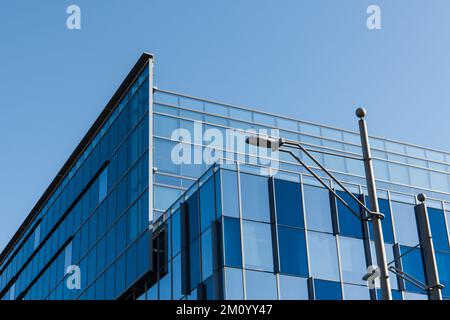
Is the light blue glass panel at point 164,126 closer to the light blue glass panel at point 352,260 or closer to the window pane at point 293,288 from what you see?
the light blue glass panel at point 352,260

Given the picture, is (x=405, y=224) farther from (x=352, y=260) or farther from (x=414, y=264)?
(x=352, y=260)

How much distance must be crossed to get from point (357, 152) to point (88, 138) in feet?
43.6

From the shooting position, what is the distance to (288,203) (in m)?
30.0

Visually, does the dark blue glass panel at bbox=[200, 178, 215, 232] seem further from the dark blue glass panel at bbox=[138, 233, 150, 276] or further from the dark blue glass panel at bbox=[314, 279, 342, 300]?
the dark blue glass panel at bbox=[138, 233, 150, 276]

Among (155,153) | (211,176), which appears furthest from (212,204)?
(155,153)

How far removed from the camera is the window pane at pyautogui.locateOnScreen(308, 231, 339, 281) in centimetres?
2945

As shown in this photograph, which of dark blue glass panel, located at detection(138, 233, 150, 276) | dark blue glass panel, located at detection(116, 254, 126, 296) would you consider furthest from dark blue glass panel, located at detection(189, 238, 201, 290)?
dark blue glass panel, located at detection(116, 254, 126, 296)

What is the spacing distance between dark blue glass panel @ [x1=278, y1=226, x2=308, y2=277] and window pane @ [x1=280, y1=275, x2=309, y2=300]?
7.9 inches

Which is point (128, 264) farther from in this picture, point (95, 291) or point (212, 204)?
point (212, 204)

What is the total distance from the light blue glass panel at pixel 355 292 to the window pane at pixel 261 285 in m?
2.95

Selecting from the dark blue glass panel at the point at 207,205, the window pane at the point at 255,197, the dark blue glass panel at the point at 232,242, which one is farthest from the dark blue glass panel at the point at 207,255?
the window pane at the point at 255,197

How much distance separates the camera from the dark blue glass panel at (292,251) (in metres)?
28.8

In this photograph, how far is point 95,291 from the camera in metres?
37.9

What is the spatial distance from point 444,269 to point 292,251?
6.85 metres
